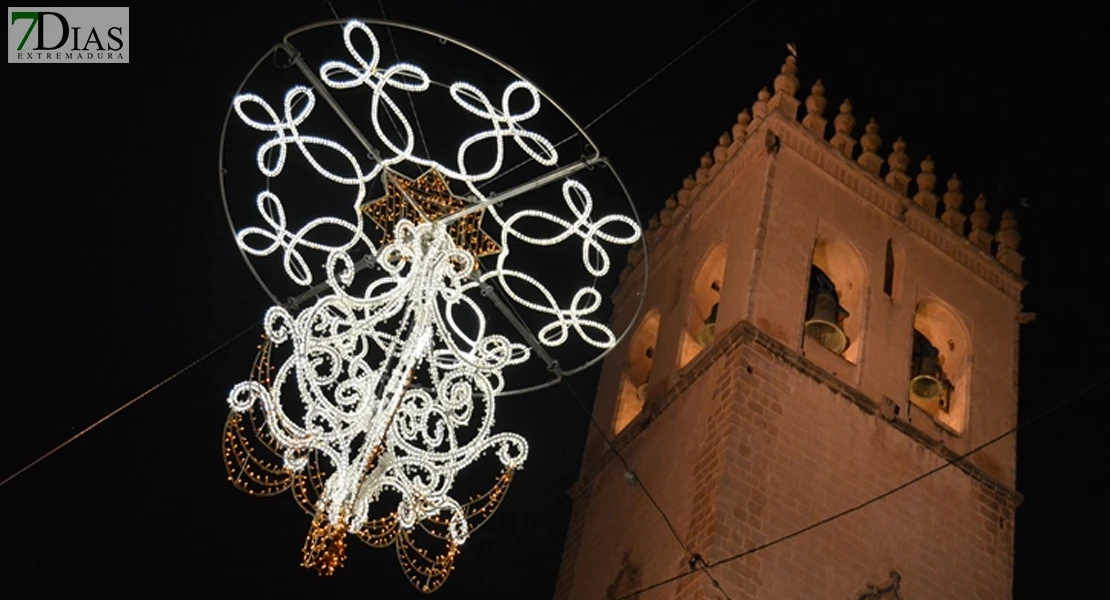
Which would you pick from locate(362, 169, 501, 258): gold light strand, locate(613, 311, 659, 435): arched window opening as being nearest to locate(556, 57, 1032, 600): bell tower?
locate(613, 311, 659, 435): arched window opening

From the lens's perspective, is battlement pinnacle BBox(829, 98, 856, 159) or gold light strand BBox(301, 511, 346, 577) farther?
battlement pinnacle BBox(829, 98, 856, 159)

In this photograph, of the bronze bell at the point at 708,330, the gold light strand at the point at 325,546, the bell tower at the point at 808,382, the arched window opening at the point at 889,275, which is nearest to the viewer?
the gold light strand at the point at 325,546

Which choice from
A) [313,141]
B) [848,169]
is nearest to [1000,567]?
[848,169]

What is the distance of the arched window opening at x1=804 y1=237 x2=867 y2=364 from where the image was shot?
1773 cm

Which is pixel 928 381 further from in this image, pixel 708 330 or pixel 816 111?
pixel 816 111

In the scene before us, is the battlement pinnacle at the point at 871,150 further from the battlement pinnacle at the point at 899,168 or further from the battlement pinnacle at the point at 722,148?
the battlement pinnacle at the point at 722,148

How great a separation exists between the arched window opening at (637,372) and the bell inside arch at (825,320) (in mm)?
2139

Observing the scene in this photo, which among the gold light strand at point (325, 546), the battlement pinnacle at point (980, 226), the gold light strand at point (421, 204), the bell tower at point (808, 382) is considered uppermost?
the battlement pinnacle at point (980, 226)

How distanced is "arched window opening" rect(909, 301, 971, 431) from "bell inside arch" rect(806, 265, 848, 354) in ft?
3.26

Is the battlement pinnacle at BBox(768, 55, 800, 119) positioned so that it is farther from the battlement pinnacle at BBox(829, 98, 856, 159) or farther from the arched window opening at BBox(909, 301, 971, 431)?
the arched window opening at BBox(909, 301, 971, 431)

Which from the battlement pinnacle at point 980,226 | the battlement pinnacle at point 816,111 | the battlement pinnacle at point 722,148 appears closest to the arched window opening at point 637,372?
the battlement pinnacle at point 722,148

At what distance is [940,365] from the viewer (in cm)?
1914

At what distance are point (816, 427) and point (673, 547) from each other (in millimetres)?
2179

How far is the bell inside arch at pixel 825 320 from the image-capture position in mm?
17656
